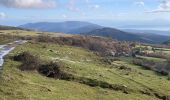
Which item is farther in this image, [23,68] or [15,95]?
[23,68]

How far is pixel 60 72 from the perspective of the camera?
114ft

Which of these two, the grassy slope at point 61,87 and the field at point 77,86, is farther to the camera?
the field at point 77,86

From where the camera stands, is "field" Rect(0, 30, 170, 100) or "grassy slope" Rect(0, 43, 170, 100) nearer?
"grassy slope" Rect(0, 43, 170, 100)

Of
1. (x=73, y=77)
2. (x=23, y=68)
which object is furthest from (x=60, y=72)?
(x=23, y=68)

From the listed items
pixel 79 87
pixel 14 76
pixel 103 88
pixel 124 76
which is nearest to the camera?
pixel 14 76

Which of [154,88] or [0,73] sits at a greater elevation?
[0,73]

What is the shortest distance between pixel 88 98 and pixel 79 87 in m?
3.50

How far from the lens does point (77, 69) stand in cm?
3809

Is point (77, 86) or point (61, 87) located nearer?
point (61, 87)

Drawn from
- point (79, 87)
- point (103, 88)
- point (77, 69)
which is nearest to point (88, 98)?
point (79, 87)

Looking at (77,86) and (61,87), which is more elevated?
(61,87)

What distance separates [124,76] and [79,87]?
1019cm

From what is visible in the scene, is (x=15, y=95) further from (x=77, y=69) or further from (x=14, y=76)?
(x=77, y=69)

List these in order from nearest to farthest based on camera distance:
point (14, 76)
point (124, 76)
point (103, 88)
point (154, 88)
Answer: point (14, 76) < point (103, 88) < point (154, 88) < point (124, 76)
